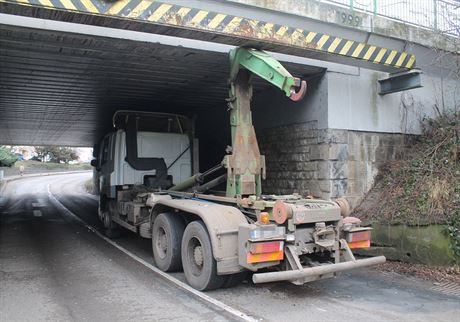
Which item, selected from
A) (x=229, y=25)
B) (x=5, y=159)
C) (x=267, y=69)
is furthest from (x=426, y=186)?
(x=5, y=159)

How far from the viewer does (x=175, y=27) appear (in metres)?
6.98

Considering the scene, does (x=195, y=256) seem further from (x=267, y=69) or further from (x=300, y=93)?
(x=267, y=69)

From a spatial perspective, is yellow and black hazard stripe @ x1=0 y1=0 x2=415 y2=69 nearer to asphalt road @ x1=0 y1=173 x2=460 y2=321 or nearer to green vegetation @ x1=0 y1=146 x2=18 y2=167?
asphalt road @ x1=0 y1=173 x2=460 y2=321

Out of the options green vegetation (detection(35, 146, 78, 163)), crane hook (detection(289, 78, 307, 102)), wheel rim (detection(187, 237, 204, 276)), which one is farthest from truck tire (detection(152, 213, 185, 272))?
green vegetation (detection(35, 146, 78, 163))

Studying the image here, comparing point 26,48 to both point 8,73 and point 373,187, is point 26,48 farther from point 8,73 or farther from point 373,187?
point 373,187

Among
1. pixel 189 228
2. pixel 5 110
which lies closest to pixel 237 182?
pixel 189 228

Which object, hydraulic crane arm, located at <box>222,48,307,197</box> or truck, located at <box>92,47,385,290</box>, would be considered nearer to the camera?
truck, located at <box>92,47,385,290</box>

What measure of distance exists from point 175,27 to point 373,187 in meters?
6.10

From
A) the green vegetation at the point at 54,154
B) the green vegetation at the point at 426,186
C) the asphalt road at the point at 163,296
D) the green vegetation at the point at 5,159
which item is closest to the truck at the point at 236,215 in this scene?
the asphalt road at the point at 163,296

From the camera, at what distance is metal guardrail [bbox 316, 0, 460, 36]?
32.8 feet

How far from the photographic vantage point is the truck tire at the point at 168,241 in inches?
280

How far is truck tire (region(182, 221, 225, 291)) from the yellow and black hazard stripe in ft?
10.8

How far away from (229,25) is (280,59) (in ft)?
→ 7.66

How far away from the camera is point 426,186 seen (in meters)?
8.73
